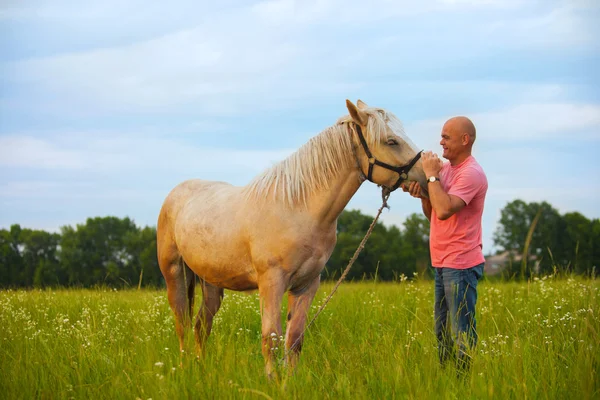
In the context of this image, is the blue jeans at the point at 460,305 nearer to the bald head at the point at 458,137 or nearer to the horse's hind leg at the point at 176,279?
the bald head at the point at 458,137

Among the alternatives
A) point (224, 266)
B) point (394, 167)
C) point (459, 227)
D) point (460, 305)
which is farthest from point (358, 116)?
point (224, 266)

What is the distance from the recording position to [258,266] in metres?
4.80

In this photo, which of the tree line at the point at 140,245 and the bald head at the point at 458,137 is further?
the tree line at the point at 140,245

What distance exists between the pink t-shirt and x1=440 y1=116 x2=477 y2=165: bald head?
85mm

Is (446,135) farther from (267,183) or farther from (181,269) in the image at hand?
(181,269)

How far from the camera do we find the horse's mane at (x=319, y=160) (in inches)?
179

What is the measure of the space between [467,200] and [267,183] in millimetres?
1846

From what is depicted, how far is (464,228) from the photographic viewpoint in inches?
176

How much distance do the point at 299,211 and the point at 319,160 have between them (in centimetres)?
49

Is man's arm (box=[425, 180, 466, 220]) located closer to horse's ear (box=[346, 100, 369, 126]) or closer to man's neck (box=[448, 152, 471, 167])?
man's neck (box=[448, 152, 471, 167])

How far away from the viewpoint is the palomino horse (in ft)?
14.8

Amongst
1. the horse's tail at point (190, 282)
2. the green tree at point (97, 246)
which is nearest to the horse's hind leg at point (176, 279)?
the horse's tail at point (190, 282)

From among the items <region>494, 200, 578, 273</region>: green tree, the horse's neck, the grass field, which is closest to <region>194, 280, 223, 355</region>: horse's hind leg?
the grass field

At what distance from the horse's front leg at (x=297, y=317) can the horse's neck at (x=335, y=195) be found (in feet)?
2.38
